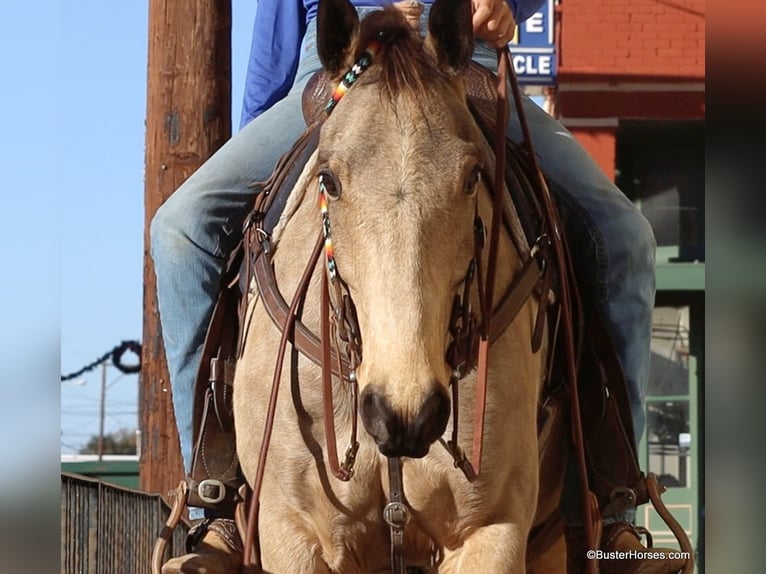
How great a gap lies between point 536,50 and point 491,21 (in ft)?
33.4

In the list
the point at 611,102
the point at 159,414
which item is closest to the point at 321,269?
the point at 159,414

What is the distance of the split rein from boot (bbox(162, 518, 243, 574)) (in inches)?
11.8

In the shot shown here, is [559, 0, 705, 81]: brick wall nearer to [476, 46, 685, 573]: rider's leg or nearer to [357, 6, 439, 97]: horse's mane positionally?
[476, 46, 685, 573]: rider's leg

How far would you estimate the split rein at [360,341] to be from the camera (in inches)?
134

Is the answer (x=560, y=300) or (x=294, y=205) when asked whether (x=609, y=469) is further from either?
(x=294, y=205)

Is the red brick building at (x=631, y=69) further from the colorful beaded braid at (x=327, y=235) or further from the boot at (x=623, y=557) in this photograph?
the colorful beaded braid at (x=327, y=235)

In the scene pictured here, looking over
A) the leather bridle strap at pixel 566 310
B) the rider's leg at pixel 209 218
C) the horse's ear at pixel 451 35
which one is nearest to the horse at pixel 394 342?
A: the horse's ear at pixel 451 35

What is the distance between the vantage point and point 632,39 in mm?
14312

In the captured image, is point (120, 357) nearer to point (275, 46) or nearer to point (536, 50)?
point (536, 50)

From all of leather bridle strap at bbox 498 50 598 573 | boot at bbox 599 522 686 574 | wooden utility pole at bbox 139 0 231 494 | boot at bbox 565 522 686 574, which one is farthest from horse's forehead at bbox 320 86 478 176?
wooden utility pole at bbox 139 0 231 494

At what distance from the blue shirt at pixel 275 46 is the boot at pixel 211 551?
1.81 m

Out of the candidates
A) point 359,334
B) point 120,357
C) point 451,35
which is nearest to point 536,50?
point 120,357

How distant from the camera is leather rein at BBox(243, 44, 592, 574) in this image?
11.2 ft

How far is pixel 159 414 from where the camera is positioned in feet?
20.7
